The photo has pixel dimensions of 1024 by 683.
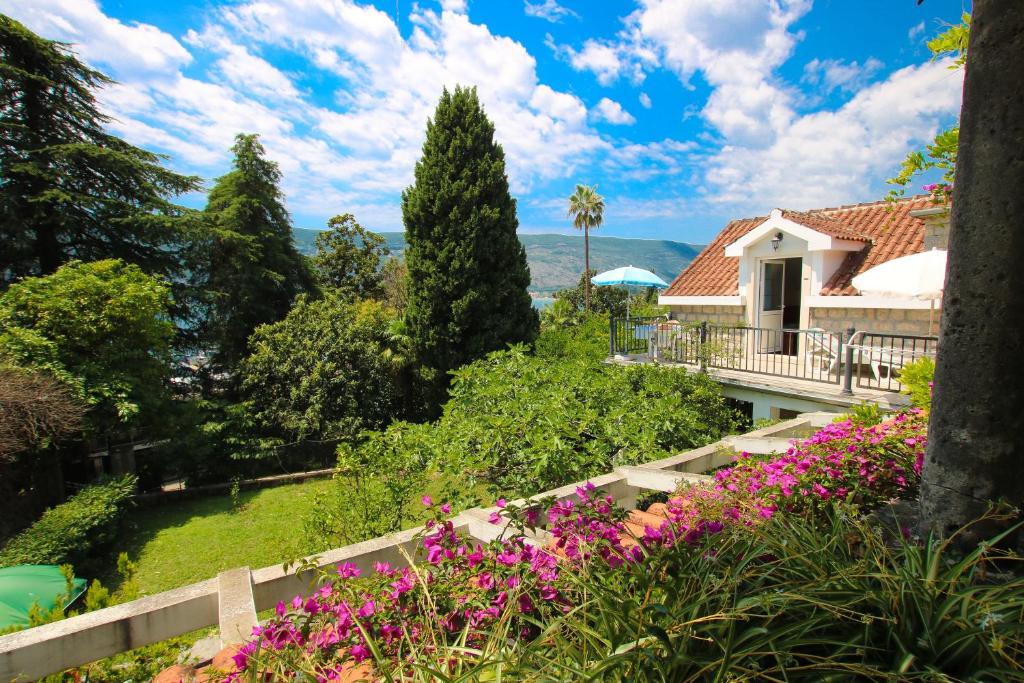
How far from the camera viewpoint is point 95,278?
11.0m

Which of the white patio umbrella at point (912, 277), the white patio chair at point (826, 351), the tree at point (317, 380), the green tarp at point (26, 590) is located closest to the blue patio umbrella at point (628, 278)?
the white patio chair at point (826, 351)

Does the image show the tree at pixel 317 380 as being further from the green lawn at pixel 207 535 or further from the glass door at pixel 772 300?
the glass door at pixel 772 300

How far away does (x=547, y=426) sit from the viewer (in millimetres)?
4293

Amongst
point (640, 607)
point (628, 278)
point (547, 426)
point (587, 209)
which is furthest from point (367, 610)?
point (587, 209)

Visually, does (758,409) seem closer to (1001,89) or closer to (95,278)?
(1001,89)

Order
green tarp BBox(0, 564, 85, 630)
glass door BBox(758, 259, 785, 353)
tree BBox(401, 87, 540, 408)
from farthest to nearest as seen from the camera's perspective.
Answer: tree BBox(401, 87, 540, 408), glass door BBox(758, 259, 785, 353), green tarp BBox(0, 564, 85, 630)

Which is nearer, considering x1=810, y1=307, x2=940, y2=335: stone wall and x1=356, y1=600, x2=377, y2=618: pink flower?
x1=356, y1=600, x2=377, y2=618: pink flower

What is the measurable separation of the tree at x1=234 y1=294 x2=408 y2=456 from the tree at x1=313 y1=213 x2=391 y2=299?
758cm

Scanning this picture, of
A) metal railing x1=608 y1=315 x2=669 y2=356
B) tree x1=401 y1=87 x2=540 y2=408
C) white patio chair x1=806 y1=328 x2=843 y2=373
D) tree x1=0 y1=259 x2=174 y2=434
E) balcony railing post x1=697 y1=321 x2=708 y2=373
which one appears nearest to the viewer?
white patio chair x1=806 y1=328 x2=843 y2=373

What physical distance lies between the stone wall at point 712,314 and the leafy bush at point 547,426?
694 centimetres

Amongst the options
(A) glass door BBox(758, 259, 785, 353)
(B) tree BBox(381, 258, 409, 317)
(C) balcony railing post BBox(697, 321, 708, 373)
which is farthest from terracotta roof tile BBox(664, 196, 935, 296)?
(B) tree BBox(381, 258, 409, 317)

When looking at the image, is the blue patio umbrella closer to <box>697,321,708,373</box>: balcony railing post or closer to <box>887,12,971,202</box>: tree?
<box>697,321,708,373</box>: balcony railing post

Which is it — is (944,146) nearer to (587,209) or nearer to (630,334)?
(630,334)

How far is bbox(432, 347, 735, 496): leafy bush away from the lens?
4.04 meters
